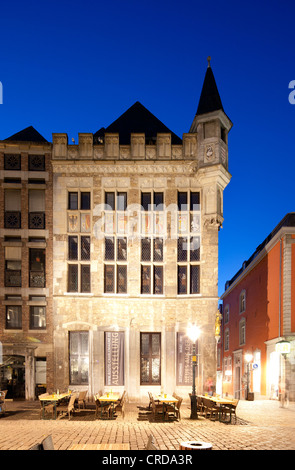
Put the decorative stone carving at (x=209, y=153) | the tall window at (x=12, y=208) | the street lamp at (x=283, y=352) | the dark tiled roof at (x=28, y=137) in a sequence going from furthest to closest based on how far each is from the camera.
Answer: the dark tiled roof at (x=28, y=137) → the tall window at (x=12, y=208) → the decorative stone carving at (x=209, y=153) → the street lamp at (x=283, y=352)

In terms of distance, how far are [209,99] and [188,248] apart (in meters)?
8.67

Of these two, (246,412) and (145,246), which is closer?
(246,412)

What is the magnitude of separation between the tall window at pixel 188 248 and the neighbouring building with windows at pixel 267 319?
5.08 metres

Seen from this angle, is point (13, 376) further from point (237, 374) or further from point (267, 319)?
point (237, 374)

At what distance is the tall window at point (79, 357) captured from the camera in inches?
902

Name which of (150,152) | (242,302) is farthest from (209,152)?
(242,302)

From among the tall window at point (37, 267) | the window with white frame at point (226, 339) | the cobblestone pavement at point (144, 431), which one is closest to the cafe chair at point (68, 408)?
the cobblestone pavement at point (144, 431)

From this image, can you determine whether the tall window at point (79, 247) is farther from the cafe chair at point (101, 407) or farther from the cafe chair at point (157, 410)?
the cafe chair at point (157, 410)

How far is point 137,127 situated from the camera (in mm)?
26484

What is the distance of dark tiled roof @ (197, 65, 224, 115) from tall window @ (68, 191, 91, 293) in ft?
28.1

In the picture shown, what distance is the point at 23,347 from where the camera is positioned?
2323 centimetres
